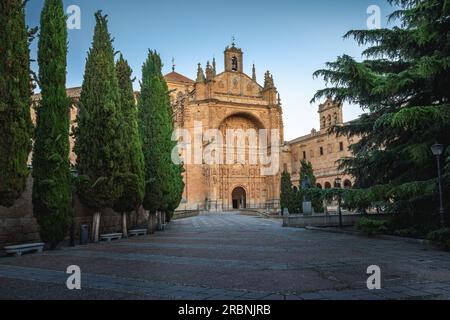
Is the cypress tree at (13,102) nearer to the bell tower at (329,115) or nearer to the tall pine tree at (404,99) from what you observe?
the tall pine tree at (404,99)

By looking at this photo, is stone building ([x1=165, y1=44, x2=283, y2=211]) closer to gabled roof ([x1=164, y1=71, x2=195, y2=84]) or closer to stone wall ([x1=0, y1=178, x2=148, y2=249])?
gabled roof ([x1=164, y1=71, x2=195, y2=84])

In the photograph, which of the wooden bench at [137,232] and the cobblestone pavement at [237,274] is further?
the wooden bench at [137,232]

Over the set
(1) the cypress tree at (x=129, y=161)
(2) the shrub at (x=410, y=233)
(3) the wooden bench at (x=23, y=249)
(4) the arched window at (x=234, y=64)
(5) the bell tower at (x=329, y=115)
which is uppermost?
(4) the arched window at (x=234, y=64)

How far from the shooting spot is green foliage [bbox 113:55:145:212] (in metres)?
13.7

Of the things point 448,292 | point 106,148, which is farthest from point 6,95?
point 448,292

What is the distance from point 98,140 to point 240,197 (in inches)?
1445

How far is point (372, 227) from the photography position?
39.2ft

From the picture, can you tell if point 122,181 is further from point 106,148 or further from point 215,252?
point 215,252

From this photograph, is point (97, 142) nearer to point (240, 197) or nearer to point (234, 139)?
point (234, 139)

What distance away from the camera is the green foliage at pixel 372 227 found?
38.4ft

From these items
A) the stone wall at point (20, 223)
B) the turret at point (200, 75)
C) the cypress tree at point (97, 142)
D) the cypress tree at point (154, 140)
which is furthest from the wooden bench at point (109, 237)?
the turret at point (200, 75)

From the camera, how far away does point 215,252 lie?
893 centimetres

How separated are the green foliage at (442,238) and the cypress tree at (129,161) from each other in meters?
10.3

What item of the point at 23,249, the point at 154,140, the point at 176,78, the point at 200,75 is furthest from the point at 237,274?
the point at 176,78
